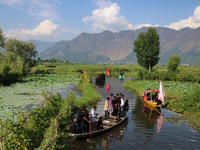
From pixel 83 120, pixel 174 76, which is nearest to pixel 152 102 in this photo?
pixel 83 120

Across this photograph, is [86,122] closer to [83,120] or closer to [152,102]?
[83,120]

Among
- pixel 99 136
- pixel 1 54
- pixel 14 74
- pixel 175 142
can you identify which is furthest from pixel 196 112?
pixel 1 54

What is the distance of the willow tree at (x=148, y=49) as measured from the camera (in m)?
66.8

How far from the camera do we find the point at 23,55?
204 ft

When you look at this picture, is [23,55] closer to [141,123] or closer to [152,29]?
[152,29]

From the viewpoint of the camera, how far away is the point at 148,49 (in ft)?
220

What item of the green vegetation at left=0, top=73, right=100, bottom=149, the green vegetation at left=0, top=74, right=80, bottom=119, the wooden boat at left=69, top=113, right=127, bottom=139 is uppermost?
Result: the green vegetation at left=0, top=73, right=100, bottom=149

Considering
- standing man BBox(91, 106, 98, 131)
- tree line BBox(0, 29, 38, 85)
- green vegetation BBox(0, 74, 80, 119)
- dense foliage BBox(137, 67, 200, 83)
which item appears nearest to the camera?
standing man BBox(91, 106, 98, 131)

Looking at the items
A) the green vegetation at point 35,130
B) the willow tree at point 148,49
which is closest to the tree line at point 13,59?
the green vegetation at point 35,130

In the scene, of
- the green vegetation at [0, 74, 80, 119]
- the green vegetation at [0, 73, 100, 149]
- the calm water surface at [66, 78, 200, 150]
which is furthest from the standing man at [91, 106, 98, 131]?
the green vegetation at [0, 74, 80, 119]

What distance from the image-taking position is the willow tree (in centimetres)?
6683

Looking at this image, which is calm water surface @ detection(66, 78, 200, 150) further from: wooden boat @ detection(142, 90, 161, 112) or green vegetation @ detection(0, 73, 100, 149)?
green vegetation @ detection(0, 73, 100, 149)

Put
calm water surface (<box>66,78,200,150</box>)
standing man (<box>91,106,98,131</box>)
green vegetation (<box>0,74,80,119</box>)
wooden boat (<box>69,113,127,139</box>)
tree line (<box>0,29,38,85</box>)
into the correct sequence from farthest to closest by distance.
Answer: tree line (<box>0,29,38,85</box>), green vegetation (<box>0,74,80,119</box>), standing man (<box>91,106,98,131</box>), wooden boat (<box>69,113,127,139</box>), calm water surface (<box>66,78,200,150</box>)

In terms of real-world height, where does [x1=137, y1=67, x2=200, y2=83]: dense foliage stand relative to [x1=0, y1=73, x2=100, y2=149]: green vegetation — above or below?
above
